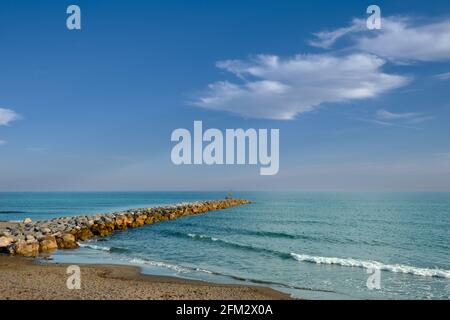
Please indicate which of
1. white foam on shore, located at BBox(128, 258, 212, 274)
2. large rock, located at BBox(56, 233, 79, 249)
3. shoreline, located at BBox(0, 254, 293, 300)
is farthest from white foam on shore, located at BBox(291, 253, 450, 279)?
large rock, located at BBox(56, 233, 79, 249)

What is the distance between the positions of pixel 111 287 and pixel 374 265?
15.3 m

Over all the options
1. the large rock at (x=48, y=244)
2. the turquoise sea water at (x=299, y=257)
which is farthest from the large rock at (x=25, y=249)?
the turquoise sea water at (x=299, y=257)

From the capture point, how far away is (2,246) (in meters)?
25.4

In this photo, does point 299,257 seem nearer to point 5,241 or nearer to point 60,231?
point 5,241

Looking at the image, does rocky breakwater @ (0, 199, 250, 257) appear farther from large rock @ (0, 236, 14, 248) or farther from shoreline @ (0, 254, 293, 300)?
shoreline @ (0, 254, 293, 300)

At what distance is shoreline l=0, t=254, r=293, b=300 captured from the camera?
1406cm

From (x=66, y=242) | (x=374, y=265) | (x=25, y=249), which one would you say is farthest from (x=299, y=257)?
(x=25, y=249)

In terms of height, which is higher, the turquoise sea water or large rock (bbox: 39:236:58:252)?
large rock (bbox: 39:236:58:252)

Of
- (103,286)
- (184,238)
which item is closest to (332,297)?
(103,286)

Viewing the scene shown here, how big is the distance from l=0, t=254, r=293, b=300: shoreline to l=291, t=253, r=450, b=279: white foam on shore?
8.09 metres

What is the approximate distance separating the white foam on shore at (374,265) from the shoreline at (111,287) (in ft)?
26.5

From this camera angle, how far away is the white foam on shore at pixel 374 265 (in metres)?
20.9
